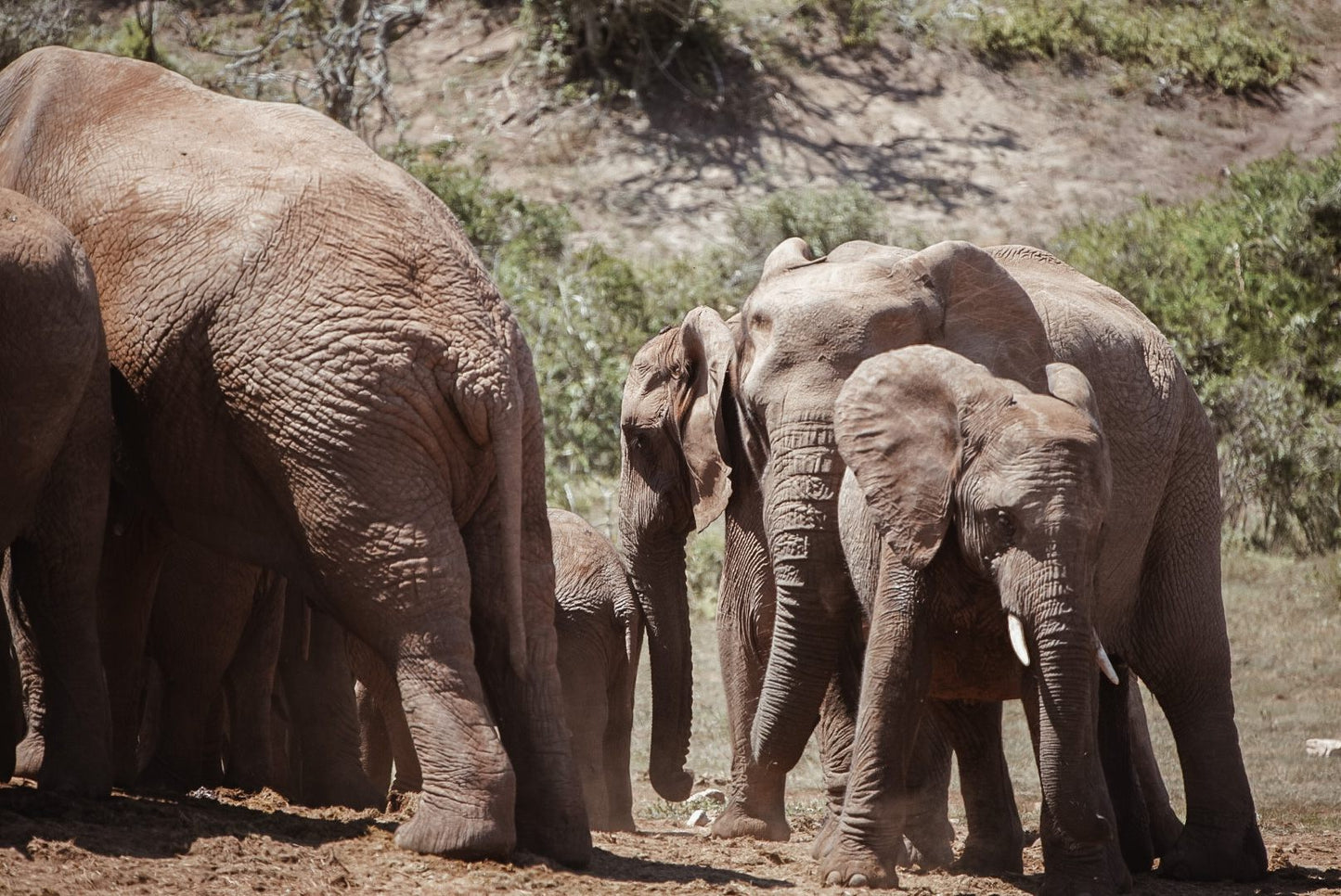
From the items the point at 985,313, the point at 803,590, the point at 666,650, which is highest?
the point at 985,313

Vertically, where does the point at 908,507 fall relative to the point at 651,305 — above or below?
below

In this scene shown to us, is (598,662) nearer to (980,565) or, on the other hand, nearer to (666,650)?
(666,650)

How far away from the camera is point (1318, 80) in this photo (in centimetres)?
2578

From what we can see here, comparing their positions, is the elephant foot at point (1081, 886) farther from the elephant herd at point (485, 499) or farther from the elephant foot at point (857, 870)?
the elephant foot at point (857, 870)

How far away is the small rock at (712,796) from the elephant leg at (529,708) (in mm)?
3409

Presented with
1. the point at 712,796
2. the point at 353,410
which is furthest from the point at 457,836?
the point at 712,796

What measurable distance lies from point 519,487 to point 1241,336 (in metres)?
13.0

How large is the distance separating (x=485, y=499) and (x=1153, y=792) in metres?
2.99

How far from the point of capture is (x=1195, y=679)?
21.5 ft

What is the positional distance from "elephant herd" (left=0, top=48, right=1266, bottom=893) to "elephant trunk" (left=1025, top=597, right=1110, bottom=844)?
0.01 metres

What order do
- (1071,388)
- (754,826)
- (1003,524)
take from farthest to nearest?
(754,826)
(1071,388)
(1003,524)

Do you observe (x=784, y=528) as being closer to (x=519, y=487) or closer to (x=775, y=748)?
(x=775, y=748)

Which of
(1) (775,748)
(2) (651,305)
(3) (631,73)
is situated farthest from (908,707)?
(3) (631,73)

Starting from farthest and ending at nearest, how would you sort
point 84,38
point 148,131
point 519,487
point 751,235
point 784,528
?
1. point 84,38
2. point 751,235
3. point 784,528
4. point 148,131
5. point 519,487
